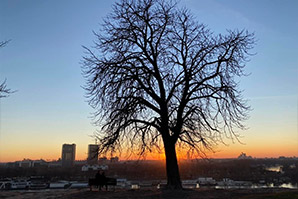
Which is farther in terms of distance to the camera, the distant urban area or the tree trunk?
the distant urban area

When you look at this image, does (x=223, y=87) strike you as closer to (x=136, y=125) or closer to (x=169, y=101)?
(x=169, y=101)

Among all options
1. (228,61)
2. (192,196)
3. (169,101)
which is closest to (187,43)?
(228,61)

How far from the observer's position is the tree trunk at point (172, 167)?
1359 centimetres

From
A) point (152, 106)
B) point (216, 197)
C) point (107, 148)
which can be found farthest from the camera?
point (152, 106)

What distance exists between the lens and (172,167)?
13938 millimetres

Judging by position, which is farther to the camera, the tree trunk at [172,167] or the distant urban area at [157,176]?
the distant urban area at [157,176]

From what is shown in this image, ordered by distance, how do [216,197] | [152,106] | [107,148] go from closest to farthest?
[216,197], [107,148], [152,106]

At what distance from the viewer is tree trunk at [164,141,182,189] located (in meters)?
13.6

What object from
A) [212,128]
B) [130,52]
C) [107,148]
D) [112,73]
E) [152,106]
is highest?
[130,52]

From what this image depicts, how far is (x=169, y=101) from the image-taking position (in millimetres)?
15188

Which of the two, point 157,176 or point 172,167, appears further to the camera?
point 157,176

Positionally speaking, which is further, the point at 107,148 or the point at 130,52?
the point at 130,52

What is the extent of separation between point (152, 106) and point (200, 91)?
115 inches

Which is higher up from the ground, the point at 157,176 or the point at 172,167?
the point at 172,167
